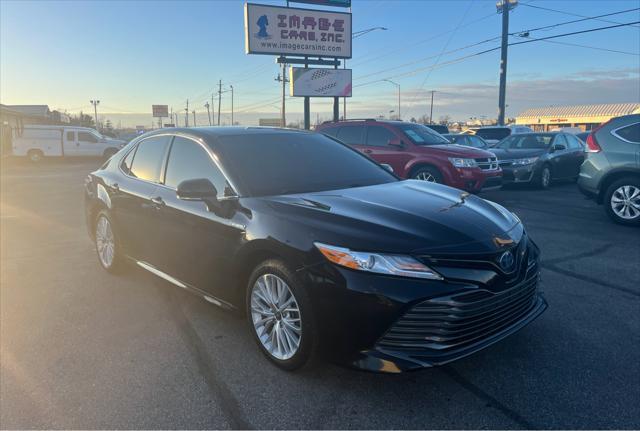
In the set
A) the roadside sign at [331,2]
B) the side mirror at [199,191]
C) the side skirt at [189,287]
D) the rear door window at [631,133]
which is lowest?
the side skirt at [189,287]

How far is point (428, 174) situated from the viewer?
974 cm

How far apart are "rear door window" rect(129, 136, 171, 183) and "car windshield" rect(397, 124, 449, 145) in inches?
257

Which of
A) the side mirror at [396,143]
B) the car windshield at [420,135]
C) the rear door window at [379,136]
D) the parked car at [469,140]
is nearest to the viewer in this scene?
the side mirror at [396,143]

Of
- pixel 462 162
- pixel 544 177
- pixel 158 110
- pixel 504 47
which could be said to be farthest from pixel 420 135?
pixel 158 110

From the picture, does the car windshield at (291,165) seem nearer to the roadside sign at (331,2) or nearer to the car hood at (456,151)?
the car hood at (456,151)

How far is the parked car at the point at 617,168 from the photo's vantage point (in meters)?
7.39

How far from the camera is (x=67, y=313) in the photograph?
13.9ft

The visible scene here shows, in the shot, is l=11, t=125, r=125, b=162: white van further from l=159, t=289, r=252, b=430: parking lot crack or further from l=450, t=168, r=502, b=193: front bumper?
l=159, t=289, r=252, b=430: parking lot crack

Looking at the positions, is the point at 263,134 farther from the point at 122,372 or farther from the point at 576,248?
the point at 576,248

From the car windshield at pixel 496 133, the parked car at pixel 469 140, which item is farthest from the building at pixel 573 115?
the parked car at pixel 469 140

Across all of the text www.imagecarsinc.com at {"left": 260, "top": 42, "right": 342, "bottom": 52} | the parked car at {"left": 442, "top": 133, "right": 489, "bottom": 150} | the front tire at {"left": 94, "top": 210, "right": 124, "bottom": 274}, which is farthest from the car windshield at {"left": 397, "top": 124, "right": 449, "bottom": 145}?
the text www.imagecarsinc.com at {"left": 260, "top": 42, "right": 342, "bottom": 52}

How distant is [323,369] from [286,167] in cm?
166

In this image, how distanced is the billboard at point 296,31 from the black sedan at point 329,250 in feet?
60.5

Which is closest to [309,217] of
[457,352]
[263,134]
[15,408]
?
[457,352]
